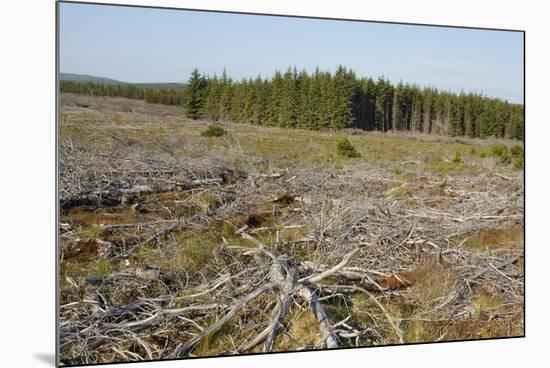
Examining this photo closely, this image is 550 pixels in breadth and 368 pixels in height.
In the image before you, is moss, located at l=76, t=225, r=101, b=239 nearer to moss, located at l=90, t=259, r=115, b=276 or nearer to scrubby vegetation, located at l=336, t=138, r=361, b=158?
moss, located at l=90, t=259, r=115, b=276

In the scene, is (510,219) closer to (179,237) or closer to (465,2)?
(465,2)

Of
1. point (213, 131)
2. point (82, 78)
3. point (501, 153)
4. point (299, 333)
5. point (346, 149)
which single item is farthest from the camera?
point (501, 153)

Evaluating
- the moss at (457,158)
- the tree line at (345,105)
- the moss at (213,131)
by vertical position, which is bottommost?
the moss at (457,158)

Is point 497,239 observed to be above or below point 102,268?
above

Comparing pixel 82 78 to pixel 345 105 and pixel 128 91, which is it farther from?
pixel 345 105

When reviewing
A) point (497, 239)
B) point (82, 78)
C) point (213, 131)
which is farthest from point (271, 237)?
point (497, 239)

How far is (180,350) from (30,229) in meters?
1.38

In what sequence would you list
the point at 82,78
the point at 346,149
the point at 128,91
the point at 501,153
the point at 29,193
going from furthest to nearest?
1. the point at 501,153
2. the point at 346,149
3. the point at 128,91
4. the point at 82,78
5. the point at 29,193

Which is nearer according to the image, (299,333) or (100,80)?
(100,80)

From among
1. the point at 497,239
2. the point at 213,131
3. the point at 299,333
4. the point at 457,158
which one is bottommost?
the point at 299,333

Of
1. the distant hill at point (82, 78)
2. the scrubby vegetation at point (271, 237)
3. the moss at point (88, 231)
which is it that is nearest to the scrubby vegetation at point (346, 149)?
the scrubby vegetation at point (271, 237)

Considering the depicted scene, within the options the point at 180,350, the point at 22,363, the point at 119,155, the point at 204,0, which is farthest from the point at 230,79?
the point at 22,363

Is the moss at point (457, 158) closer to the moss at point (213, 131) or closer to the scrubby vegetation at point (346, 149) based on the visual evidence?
the scrubby vegetation at point (346, 149)

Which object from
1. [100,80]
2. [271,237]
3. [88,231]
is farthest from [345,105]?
[88,231]
